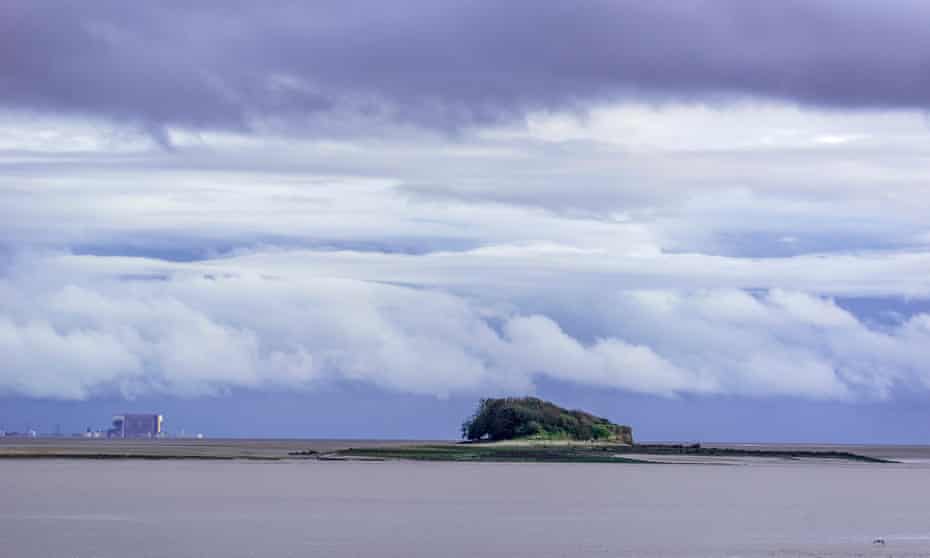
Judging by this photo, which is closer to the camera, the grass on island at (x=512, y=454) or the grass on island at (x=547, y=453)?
the grass on island at (x=512, y=454)

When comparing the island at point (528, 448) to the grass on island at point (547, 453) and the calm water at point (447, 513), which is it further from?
the calm water at point (447, 513)

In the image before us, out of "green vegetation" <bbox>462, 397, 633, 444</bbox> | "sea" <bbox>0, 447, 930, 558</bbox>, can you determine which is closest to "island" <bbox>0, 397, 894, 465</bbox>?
"green vegetation" <bbox>462, 397, 633, 444</bbox>

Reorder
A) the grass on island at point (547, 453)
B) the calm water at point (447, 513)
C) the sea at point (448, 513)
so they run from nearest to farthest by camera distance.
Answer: the sea at point (448, 513)
the calm water at point (447, 513)
the grass on island at point (547, 453)

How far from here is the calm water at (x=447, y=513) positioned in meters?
49.1

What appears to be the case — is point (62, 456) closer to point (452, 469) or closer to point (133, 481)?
point (452, 469)

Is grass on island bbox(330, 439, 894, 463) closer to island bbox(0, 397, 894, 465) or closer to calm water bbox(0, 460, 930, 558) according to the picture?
island bbox(0, 397, 894, 465)

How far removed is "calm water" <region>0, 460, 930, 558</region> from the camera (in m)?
49.1

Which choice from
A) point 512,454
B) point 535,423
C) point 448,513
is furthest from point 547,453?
point 448,513

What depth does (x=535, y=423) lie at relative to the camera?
15500 centimetres

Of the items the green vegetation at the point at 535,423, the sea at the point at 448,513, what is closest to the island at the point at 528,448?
the green vegetation at the point at 535,423

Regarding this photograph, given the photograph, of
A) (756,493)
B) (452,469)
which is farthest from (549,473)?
(756,493)

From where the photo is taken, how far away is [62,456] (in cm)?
12781

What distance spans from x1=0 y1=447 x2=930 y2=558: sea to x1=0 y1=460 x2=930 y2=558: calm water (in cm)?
8

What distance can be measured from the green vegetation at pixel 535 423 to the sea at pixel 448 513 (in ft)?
155
